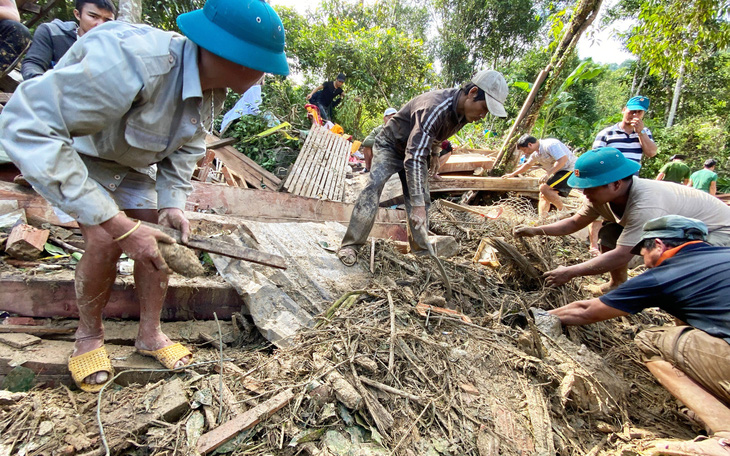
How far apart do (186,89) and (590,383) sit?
8.92 ft

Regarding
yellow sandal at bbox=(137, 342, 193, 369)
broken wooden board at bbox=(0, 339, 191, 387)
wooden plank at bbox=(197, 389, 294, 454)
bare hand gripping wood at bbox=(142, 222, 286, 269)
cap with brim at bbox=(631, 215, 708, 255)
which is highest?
cap with brim at bbox=(631, 215, 708, 255)

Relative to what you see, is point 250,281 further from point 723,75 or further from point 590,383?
point 723,75

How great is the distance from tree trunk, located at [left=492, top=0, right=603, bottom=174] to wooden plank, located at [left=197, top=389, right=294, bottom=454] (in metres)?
7.31

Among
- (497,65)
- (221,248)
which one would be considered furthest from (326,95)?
(497,65)

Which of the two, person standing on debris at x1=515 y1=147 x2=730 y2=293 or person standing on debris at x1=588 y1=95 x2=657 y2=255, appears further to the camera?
person standing on debris at x1=588 y1=95 x2=657 y2=255

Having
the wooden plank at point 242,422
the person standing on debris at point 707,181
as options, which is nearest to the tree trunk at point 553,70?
the person standing on debris at point 707,181

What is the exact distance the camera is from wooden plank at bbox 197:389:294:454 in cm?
141

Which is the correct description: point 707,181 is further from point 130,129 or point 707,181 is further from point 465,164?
point 130,129

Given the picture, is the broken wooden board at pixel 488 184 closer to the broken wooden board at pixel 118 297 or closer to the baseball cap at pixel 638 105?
the baseball cap at pixel 638 105

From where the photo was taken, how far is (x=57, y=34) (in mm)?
3152

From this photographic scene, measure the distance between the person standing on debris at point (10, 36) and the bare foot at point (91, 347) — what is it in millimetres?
2530

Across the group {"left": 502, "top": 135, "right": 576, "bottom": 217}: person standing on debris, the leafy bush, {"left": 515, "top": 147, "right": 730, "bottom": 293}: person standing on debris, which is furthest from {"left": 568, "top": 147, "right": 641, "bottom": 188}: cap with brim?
the leafy bush

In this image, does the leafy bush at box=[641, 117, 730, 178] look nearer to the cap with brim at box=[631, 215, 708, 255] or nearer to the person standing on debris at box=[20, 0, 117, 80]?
the cap with brim at box=[631, 215, 708, 255]

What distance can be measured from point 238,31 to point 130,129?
25.2 inches
